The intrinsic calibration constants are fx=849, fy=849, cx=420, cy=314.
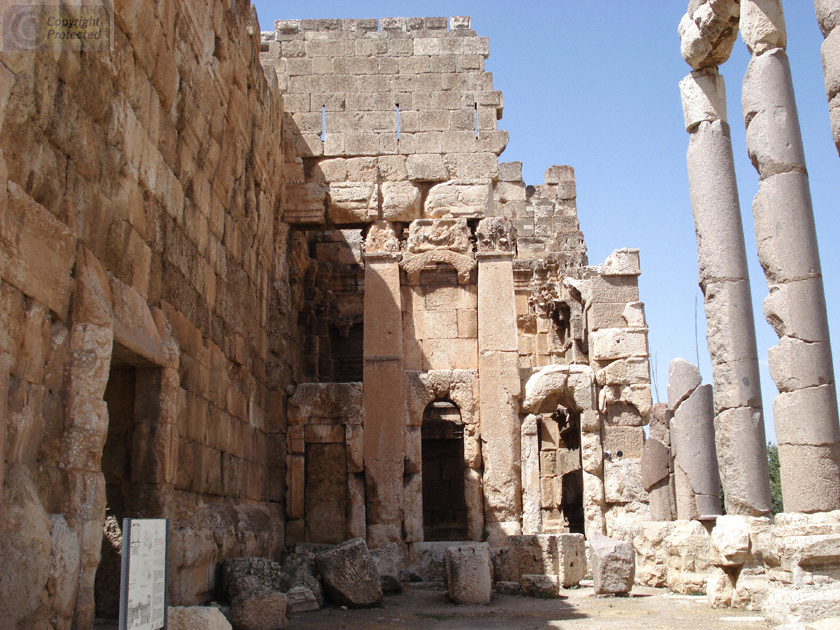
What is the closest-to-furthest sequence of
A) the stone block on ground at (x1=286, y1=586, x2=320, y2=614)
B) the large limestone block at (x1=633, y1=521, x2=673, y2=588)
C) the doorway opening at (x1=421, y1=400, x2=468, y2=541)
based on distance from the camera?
the stone block on ground at (x1=286, y1=586, x2=320, y2=614) → the large limestone block at (x1=633, y1=521, x2=673, y2=588) → the doorway opening at (x1=421, y1=400, x2=468, y2=541)

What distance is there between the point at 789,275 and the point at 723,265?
4.48 ft

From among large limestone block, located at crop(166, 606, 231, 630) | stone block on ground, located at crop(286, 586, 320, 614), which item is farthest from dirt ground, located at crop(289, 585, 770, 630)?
large limestone block, located at crop(166, 606, 231, 630)

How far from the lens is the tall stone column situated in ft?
28.3

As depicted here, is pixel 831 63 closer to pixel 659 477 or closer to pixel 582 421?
pixel 659 477

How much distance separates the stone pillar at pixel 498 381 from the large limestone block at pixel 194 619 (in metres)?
5.50

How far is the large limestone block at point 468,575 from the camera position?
838 centimetres

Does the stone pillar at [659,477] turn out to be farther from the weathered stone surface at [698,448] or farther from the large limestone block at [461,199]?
the large limestone block at [461,199]

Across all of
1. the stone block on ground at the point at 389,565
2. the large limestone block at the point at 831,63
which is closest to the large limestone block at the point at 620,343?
the stone block on ground at the point at 389,565

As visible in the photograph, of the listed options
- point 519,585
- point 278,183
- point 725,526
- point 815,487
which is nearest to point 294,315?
point 278,183

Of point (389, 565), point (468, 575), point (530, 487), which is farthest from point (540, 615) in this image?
point (530, 487)

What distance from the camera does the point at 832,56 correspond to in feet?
23.1

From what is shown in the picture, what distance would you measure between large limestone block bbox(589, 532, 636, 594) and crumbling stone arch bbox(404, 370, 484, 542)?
5.83 feet

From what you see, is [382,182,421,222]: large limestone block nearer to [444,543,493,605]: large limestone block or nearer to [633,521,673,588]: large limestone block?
[444,543,493,605]: large limestone block

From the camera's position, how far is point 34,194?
443 cm
